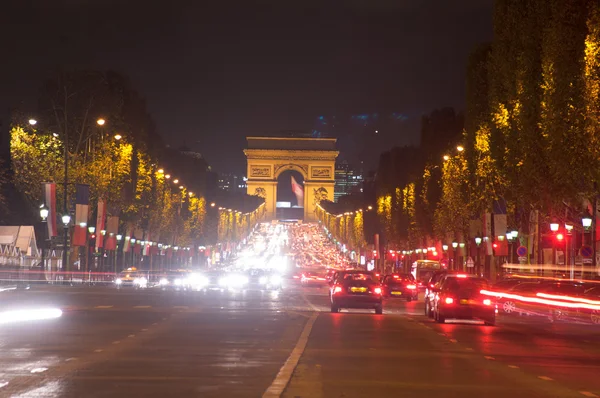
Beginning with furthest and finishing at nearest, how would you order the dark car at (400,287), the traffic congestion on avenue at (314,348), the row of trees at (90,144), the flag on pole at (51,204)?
the row of trees at (90,144) → the flag on pole at (51,204) → the dark car at (400,287) → the traffic congestion on avenue at (314,348)

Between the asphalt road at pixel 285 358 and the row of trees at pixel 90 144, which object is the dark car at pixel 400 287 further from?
the asphalt road at pixel 285 358

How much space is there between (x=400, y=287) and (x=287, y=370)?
44.7m

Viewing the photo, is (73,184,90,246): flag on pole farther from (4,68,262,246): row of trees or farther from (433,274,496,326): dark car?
(433,274,496,326): dark car

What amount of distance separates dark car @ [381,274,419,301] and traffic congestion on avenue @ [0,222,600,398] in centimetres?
1442

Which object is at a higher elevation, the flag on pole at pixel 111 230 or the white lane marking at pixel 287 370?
the flag on pole at pixel 111 230

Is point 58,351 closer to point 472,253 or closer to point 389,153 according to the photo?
point 472,253

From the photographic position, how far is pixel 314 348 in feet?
75.2

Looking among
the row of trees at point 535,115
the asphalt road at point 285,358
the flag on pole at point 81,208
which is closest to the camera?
the asphalt road at point 285,358

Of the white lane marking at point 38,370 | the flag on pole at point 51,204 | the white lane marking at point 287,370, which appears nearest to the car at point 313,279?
the flag on pole at point 51,204

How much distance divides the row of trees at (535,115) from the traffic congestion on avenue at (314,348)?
15.2ft

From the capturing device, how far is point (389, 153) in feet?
459

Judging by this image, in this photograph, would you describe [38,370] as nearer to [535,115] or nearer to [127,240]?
[535,115]

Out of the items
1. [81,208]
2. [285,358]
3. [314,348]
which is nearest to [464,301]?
[314,348]

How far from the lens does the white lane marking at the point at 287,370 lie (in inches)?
569
